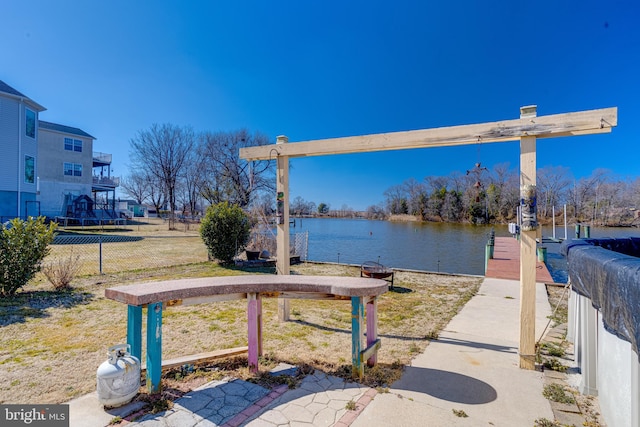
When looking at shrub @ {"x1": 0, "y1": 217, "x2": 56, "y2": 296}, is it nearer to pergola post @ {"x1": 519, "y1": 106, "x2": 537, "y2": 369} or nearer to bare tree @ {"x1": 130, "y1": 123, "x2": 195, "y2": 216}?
pergola post @ {"x1": 519, "y1": 106, "x2": 537, "y2": 369}

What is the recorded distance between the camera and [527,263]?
3410 mm

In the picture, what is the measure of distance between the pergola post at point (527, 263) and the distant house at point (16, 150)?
76.0 ft

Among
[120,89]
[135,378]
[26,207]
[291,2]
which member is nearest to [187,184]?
[26,207]

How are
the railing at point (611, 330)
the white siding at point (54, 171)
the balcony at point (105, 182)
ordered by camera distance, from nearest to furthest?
the railing at point (611, 330) → the white siding at point (54, 171) → the balcony at point (105, 182)

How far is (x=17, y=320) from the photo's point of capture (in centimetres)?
448

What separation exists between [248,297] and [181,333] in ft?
5.84

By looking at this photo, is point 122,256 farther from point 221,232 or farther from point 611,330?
point 611,330

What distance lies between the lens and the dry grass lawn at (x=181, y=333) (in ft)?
9.74

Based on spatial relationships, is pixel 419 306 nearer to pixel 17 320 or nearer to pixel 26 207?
pixel 17 320

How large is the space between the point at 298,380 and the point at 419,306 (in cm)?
358

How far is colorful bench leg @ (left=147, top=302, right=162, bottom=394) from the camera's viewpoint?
8.16ft

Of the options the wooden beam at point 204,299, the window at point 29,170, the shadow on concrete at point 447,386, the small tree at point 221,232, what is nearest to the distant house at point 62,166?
the window at point 29,170

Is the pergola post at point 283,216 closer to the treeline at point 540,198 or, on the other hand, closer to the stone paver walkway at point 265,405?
the stone paver walkway at point 265,405

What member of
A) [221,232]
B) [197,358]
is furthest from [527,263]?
[221,232]
